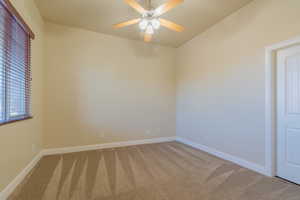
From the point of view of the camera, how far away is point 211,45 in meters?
3.75

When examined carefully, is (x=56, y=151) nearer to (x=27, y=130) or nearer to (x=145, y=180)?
(x=27, y=130)

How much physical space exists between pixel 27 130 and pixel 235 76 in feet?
12.9

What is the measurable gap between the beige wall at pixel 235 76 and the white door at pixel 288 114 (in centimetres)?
23

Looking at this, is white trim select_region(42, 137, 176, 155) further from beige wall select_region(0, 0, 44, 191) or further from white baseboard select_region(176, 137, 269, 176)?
white baseboard select_region(176, 137, 269, 176)

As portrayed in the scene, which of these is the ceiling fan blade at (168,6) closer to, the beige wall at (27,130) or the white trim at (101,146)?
the beige wall at (27,130)

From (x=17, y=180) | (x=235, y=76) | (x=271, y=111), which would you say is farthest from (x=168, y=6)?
(x=17, y=180)

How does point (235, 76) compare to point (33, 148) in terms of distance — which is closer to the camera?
point (33, 148)

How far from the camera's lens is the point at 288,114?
8.09ft

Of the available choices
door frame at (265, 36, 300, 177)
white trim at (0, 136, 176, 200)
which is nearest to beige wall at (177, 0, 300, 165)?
door frame at (265, 36, 300, 177)

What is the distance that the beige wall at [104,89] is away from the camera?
3.64 metres

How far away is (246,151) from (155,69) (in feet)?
10.1

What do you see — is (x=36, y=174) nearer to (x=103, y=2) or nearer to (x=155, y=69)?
(x=103, y=2)

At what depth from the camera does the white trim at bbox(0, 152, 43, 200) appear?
6.45 feet

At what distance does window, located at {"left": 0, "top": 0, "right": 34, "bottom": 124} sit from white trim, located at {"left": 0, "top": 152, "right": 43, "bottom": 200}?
33.3 inches
